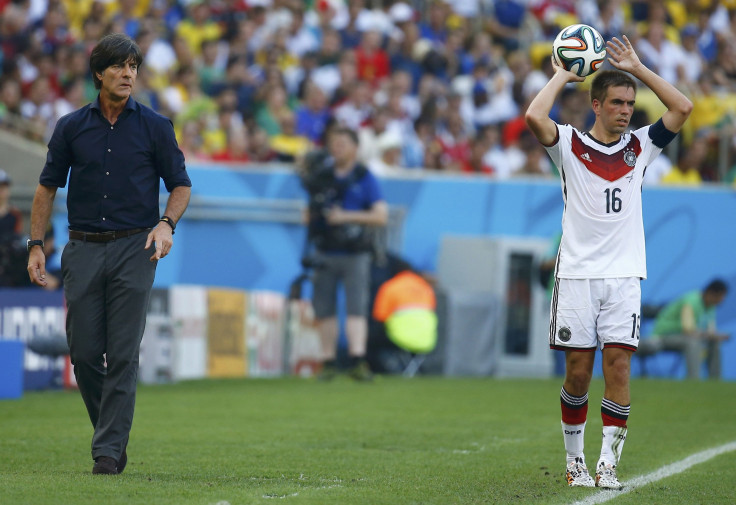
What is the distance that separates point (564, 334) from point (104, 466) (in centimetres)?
256

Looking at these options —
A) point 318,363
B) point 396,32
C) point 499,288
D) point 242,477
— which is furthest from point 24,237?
point 396,32

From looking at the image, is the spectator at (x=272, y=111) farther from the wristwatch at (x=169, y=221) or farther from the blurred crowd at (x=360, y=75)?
the wristwatch at (x=169, y=221)

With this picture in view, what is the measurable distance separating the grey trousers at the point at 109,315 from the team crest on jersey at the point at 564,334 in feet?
7.44

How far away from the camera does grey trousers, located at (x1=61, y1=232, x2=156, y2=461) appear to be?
22.2 feet

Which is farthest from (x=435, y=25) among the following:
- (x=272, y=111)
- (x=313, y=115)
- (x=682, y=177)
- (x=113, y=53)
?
(x=113, y=53)

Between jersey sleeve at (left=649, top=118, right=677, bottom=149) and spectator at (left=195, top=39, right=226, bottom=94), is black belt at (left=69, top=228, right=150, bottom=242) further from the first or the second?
spectator at (left=195, top=39, right=226, bottom=94)

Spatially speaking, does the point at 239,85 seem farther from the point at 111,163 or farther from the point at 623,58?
the point at 623,58

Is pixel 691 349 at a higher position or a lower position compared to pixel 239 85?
lower

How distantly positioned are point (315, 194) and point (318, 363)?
2539 mm

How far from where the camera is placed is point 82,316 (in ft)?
22.3

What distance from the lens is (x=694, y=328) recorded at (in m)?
16.7

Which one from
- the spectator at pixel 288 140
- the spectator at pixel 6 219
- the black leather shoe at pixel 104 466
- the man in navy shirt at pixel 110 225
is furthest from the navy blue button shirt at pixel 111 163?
the spectator at pixel 288 140

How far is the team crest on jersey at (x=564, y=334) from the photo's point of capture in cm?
680

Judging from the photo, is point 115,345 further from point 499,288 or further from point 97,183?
point 499,288
